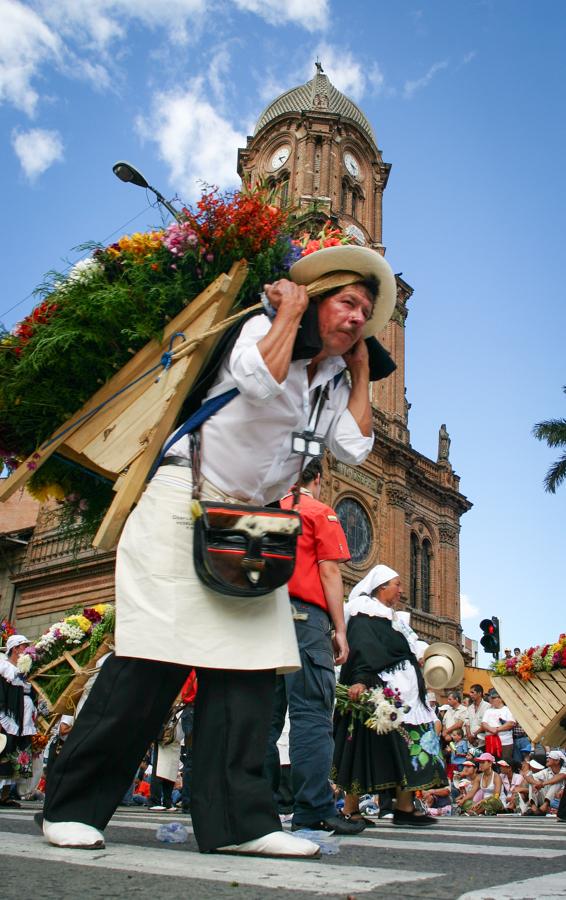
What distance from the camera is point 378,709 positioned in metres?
5.33

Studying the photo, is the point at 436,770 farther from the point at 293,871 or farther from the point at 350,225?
the point at 350,225

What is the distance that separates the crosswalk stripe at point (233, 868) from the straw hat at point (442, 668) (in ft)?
41.0

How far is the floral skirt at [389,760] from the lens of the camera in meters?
5.26

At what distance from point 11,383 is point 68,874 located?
2027 millimetres

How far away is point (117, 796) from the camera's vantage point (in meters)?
2.43

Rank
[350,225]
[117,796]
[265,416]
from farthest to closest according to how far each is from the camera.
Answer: [350,225]
[265,416]
[117,796]

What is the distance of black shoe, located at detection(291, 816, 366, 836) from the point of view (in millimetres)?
3764

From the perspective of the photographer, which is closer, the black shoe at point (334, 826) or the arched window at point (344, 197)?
the black shoe at point (334, 826)

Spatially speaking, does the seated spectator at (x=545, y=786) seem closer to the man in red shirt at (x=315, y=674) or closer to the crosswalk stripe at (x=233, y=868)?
the man in red shirt at (x=315, y=674)

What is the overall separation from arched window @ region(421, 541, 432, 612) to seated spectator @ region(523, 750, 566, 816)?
1012 inches

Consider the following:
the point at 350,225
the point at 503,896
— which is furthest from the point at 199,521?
the point at 350,225

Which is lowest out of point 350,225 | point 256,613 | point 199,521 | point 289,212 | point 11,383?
point 256,613

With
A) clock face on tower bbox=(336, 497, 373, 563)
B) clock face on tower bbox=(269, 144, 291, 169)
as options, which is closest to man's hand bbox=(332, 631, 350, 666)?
clock face on tower bbox=(336, 497, 373, 563)

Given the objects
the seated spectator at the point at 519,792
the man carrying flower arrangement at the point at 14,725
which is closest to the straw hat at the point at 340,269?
the man carrying flower arrangement at the point at 14,725
